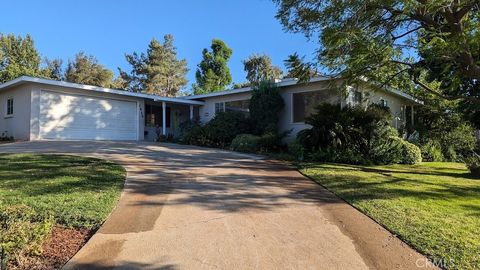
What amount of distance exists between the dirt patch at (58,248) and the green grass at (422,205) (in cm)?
396

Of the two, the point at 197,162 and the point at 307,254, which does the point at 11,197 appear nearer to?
the point at 307,254

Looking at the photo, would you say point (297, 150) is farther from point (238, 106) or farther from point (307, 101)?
point (238, 106)

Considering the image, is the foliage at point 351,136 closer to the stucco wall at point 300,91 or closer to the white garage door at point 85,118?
the stucco wall at point 300,91

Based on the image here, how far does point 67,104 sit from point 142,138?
173 inches

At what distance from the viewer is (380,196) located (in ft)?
24.0

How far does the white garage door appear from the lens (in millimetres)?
17203

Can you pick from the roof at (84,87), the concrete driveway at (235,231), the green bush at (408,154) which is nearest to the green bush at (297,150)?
the green bush at (408,154)

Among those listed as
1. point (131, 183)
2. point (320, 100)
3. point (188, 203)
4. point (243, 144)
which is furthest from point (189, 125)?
point (188, 203)

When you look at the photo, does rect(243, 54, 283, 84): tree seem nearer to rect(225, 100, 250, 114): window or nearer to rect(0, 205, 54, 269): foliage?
rect(225, 100, 250, 114): window

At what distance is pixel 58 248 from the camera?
A: 14.7 feet

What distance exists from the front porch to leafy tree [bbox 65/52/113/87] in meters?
22.8

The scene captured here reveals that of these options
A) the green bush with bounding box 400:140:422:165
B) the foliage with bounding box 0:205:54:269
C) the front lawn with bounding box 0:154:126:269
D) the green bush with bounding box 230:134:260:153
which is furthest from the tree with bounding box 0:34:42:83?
the foliage with bounding box 0:205:54:269

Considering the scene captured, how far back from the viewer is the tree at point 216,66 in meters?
34.5

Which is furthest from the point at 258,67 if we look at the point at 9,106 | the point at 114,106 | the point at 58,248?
the point at 58,248
